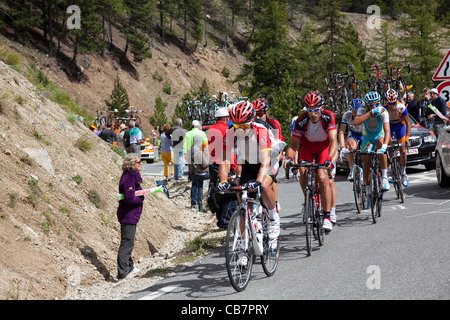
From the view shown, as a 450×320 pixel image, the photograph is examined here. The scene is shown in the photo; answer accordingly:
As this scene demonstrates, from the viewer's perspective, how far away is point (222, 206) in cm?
895

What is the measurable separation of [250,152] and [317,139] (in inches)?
81.5

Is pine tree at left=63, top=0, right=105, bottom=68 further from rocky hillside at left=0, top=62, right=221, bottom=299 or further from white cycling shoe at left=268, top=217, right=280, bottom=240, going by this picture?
white cycling shoe at left=268, top=217, right=280, bottom=240

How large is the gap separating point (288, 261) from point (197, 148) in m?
7.44

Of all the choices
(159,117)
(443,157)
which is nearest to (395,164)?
(443,157)

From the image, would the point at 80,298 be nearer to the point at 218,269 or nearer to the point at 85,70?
the point at 218,269

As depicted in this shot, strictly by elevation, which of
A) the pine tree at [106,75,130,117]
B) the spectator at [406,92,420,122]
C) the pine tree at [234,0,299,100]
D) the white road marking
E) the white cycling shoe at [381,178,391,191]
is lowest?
the white road marking

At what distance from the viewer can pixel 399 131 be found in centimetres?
1289

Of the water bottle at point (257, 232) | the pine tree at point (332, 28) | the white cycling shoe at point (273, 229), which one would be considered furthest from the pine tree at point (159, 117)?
the water bottle at point (257, 232)

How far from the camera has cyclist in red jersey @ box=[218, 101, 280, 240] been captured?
6766 millimetres

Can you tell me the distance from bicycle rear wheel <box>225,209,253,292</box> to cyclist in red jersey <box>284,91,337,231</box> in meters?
→ 2.12

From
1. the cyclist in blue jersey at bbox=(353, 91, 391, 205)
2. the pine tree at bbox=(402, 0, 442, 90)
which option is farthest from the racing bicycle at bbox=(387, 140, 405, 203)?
the pine tree at bbox=(402, 0, 442, 90)

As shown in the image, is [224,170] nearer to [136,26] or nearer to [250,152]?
[250,152]
